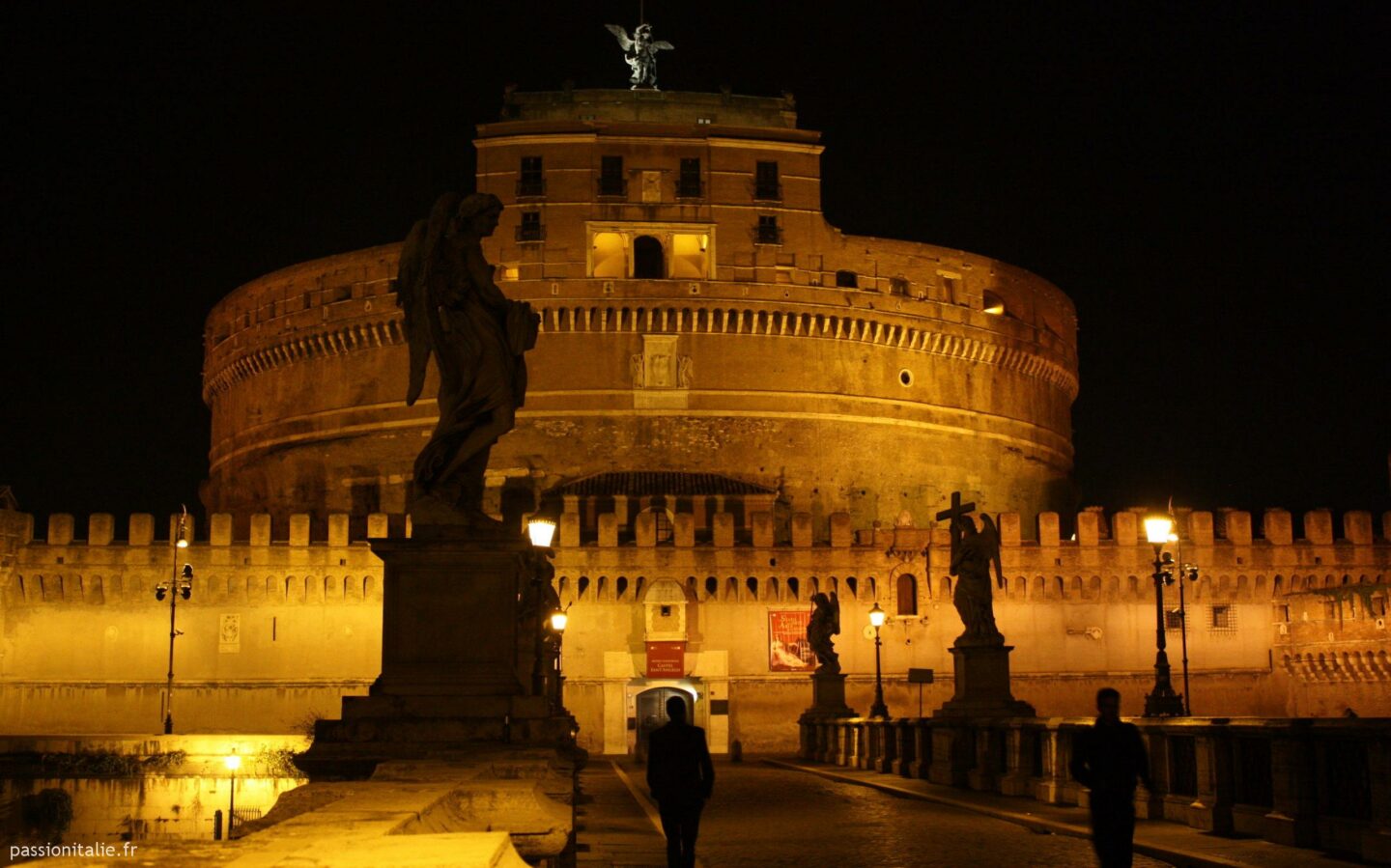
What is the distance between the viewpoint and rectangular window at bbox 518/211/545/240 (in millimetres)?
46938

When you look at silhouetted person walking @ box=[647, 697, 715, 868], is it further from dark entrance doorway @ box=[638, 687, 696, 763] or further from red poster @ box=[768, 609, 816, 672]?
red poster @ box=[768, 609, 816, 672]

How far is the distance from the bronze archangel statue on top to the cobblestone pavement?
329 cm

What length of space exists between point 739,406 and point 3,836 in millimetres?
25958

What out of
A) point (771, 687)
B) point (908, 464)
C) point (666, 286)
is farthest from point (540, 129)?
point (771, 687)

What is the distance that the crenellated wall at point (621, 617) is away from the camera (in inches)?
1537

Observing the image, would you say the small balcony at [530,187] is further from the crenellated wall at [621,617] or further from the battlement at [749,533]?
the crenellated wall at [621,617]

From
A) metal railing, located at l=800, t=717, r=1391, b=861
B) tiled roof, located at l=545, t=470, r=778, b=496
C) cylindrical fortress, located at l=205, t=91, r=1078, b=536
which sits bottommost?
metal railing, located at l=800, t=717, r=1391, b=861

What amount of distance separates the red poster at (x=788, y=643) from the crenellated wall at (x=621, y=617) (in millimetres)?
214

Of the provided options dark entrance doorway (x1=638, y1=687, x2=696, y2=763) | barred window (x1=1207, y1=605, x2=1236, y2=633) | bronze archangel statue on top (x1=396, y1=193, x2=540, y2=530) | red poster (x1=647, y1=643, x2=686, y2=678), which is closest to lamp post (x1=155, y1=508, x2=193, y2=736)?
red poster (x1=647, y1=643, x2=686, y2=678)

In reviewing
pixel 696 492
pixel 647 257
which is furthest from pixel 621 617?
pixel 647 257

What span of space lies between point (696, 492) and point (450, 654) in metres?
35.5

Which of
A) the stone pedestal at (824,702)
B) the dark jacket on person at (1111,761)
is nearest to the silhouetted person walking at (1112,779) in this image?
the dark jacket on person at (1111,761)

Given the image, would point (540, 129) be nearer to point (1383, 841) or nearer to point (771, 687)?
point (771, 687)

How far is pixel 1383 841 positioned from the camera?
8.94 meters
